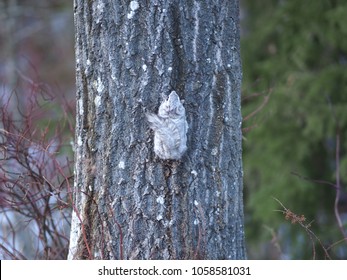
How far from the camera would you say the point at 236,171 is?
291 centimetres

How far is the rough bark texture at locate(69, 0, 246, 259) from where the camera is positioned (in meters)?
2.76

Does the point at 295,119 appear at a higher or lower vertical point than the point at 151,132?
higher

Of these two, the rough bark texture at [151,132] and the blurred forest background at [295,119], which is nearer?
the rough bark texture at [151,132]

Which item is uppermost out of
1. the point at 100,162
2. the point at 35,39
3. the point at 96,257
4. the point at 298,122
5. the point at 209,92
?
the point at 35,39

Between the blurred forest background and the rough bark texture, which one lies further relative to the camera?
the blurred forest background

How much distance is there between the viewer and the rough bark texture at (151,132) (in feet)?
9.05

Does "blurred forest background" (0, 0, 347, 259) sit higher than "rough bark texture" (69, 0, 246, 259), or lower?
higher

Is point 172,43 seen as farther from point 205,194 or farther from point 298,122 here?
point 298,122

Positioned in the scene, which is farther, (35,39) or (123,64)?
(35,39)

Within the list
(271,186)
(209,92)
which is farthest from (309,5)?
(209,92)

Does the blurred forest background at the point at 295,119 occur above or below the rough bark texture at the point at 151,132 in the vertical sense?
→ above

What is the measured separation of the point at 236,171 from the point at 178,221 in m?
0.40

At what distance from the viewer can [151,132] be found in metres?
2.77

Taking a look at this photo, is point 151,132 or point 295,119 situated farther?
point 295,119
